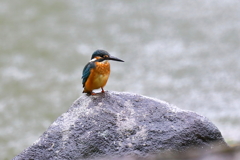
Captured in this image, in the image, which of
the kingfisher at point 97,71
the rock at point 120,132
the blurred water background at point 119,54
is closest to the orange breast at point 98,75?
the kingfisher at point 97,71

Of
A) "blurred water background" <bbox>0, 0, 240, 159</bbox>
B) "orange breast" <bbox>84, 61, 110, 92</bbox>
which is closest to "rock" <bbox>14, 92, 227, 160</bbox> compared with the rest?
"orange breast" <bbox>84, 61, 110, 92</bbox>

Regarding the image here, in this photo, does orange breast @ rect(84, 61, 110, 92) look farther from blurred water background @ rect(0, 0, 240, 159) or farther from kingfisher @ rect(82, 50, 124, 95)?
blurred water background @ rect(0, 0, 240, 159)

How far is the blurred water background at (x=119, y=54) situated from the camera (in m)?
15.0

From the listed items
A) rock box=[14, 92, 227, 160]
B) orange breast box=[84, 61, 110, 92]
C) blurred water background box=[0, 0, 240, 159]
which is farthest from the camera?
blurred water background box=[0, 0, 240, 159]

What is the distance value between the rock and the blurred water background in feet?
21.3

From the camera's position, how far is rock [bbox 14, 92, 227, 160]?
6.19 meters

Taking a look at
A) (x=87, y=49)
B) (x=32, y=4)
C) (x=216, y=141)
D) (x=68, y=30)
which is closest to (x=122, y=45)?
(x=87, y=49)

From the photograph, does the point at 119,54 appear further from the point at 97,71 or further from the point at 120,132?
the point at 120,132

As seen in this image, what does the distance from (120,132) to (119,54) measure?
11190mm

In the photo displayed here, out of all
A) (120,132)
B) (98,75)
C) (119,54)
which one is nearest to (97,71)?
(98,75)

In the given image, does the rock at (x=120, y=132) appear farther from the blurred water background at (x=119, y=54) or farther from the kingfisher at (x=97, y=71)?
the blurred water background at (x=119, y=54)

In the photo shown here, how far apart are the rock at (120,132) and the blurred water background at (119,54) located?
256 inches

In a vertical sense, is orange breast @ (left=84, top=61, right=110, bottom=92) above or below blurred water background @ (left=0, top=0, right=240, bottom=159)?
below

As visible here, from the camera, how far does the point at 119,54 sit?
17.3 meters
